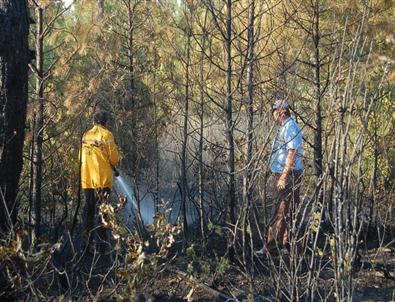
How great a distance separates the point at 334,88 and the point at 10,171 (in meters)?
2.63

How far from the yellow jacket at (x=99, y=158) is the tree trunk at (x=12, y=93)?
222 cm

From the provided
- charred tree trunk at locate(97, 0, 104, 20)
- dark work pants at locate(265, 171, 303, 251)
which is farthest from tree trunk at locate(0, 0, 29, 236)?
charred tree trunk at locate(97, 0, 104, 20)

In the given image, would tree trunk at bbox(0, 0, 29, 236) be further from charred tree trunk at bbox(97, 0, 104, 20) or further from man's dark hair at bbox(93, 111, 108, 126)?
charred tree trunk at bbox(97, 0, 104, 20)

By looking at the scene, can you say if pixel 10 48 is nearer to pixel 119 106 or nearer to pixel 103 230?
pixel 103 230

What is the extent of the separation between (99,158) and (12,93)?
253cm

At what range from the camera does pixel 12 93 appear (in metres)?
4.70

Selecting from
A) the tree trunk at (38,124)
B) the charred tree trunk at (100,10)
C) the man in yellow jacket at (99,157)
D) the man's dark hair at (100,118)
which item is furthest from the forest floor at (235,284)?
the charred tree trunk at (100,10)

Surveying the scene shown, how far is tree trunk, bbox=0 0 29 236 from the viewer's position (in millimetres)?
4633

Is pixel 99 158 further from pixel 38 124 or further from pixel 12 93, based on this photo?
pixel 12 93

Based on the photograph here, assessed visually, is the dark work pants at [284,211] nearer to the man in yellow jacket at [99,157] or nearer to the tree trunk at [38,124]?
the man in yellow jacket at [99,157]

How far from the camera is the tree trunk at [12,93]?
463 cm

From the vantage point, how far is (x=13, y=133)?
15.4 feet

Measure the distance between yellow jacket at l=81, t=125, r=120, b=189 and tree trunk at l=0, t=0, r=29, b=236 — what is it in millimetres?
2224

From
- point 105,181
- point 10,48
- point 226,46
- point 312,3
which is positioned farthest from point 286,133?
point 10,48
